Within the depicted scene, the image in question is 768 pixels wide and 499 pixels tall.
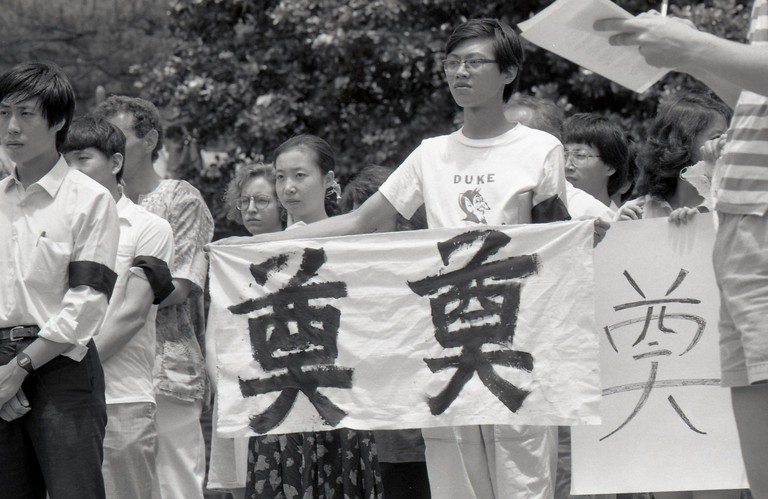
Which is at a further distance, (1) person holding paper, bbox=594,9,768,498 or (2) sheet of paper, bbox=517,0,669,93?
(2) sheet of paper, bbox=517,0,669,93

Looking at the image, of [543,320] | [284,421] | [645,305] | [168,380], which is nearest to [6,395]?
[284,421]

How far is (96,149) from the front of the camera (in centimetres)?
531

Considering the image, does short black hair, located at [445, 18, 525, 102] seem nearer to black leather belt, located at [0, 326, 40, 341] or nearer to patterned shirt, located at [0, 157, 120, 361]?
patterned shirt, located at [0, 157, 120, 361]

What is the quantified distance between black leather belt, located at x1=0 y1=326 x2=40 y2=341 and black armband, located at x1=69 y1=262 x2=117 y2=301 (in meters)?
0.19

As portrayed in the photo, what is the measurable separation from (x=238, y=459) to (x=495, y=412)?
1669 millimetres

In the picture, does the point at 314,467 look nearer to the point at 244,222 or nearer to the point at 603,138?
the point at 244,222

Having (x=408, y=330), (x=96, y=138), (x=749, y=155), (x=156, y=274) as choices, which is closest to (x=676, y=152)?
(x=408, y=330)

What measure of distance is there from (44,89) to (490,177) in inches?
61.1

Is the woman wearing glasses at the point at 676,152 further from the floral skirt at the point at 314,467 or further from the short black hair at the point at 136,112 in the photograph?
the short black hair at the point at 136,112

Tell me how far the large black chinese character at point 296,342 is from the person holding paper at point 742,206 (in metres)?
1.75

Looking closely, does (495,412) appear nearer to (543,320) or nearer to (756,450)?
(543,320)

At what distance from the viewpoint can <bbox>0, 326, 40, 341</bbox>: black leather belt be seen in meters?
4.20

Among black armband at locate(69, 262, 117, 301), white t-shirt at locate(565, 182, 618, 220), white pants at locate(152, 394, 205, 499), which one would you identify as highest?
white t-shirt at locate(565, 182, 618, 220)

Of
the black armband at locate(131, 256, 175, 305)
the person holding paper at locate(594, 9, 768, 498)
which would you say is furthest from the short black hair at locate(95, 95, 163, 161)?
the person holding paper at locate(594, 9, 768, 498)
